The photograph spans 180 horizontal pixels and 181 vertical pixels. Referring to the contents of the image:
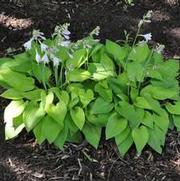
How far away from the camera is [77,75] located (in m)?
4.12

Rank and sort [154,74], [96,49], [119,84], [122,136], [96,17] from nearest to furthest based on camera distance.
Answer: [122,136] < [119,84] < [154,74] < [96,49] < [96,17]

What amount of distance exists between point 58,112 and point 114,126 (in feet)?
1.46

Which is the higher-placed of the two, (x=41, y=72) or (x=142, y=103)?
(x=41, y=72)

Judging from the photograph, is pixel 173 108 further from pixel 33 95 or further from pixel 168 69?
pixel 33 95

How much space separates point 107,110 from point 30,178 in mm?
780

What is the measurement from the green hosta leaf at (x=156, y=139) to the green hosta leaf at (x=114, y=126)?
0.76ft

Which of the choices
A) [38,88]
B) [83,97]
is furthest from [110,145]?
[38,88]

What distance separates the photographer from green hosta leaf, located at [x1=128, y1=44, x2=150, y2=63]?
4379mm

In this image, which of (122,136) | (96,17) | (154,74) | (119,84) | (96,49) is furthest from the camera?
(96,17)

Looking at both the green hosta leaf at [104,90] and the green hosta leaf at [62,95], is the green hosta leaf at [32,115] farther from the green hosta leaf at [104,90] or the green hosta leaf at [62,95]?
the green hosta leaf at [104,90]

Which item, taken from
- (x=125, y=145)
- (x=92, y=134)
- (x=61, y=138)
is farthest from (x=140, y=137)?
(x=61, y=138)

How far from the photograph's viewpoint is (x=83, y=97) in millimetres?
4043

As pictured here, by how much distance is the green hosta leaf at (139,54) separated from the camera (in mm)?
4379

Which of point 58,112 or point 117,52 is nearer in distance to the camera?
point 58,112
